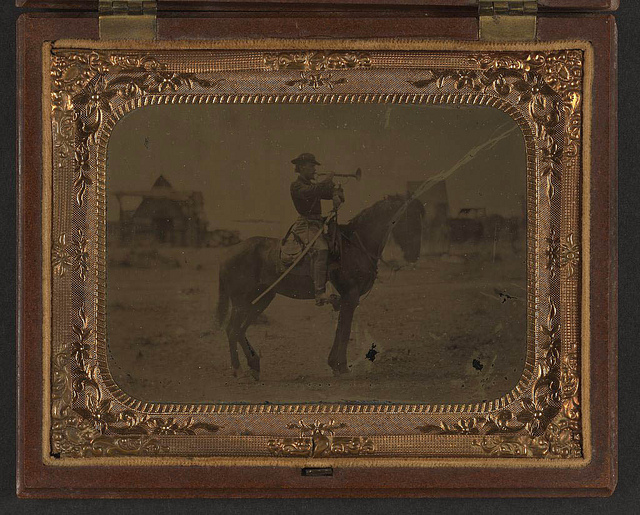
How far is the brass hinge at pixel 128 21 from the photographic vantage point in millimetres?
1023

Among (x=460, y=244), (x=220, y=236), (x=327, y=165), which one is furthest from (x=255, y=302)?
(x=460, y=244)

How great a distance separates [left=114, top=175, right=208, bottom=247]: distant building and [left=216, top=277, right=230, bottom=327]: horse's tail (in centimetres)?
8

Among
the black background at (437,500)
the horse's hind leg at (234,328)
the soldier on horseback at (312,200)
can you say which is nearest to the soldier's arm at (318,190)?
the soldier on horseback at (312,200)

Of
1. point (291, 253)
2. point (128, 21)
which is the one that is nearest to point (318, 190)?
point (291, 253)

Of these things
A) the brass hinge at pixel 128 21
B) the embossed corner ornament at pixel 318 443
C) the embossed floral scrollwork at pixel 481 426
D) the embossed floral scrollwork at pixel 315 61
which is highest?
the brass hinge at pixel 128 21

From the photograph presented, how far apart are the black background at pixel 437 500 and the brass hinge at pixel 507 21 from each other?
0.22m

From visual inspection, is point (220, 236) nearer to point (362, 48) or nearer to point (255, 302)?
point (255, 302)

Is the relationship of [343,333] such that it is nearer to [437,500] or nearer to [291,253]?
[291,253]

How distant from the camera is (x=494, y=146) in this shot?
103 centimetres

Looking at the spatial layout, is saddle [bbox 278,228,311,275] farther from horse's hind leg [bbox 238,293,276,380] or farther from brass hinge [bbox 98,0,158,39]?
brass hinge [bbox 98,0,158,39]

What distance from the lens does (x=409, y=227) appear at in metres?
1.03

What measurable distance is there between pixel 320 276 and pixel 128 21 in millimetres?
550

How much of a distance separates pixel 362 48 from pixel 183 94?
1.05ft

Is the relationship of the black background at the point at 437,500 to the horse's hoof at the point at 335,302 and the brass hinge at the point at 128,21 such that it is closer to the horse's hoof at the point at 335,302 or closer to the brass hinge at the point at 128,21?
the brass hinge at the point at 128,21
